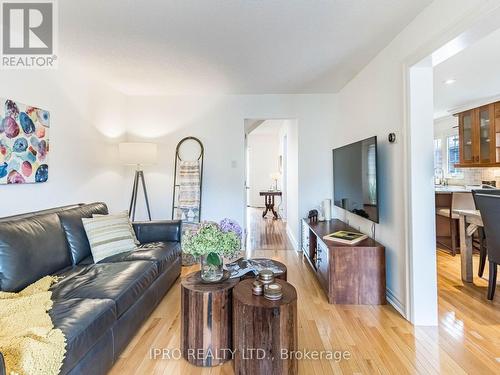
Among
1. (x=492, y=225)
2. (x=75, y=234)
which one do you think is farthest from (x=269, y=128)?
(x=75, y=234)

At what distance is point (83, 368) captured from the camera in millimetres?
1253

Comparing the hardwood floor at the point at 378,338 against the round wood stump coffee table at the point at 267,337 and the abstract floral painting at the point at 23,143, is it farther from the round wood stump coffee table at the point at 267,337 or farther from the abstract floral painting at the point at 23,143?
the abstract floral painting at the point at 23,143

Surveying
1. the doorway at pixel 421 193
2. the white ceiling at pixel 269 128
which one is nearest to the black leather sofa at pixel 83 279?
the doorway at pixel 421 193

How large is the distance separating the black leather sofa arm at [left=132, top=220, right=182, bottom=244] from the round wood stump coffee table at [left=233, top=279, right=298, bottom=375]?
164 cm

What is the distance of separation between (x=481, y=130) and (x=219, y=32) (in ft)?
15.6

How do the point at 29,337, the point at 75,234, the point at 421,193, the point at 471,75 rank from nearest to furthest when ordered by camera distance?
the point at 29,337 < the point at 421,193 < the point at 75,234 < the point at 471,75

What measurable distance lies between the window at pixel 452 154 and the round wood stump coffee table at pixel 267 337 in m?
5.86

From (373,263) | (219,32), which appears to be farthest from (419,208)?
(219,32)

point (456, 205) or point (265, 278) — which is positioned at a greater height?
point (456, 205)

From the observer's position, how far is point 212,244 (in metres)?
1.57

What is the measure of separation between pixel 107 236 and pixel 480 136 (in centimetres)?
575

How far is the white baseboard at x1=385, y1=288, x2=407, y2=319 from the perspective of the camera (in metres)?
2.12

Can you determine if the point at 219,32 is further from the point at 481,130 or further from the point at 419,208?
the point at 481,130

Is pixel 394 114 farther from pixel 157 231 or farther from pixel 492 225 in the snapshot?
pixel 157 231
